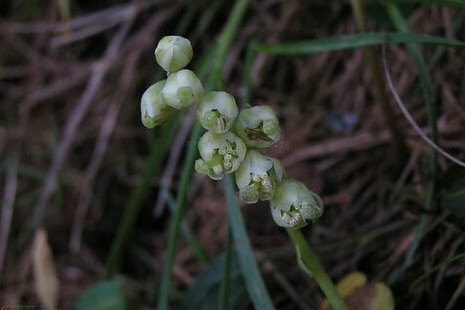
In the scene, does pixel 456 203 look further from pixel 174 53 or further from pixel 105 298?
pixel 105 298

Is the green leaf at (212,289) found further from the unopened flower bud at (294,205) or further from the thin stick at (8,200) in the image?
the thin stick at (8,200)

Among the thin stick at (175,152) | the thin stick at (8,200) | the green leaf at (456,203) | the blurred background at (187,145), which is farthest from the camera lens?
the thin stick at (8,200)

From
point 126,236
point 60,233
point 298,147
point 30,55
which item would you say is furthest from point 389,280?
point 30,55

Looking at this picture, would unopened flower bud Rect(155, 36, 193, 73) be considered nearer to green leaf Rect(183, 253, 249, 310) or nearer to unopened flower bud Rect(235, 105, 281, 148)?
unopened flower bud Rect(235, 105, 281, 148)

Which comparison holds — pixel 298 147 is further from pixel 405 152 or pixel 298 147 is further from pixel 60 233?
pixel 60 233

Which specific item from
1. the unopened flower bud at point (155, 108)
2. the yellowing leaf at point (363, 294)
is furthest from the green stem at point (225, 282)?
the unopened flower bud at point (155, 108)

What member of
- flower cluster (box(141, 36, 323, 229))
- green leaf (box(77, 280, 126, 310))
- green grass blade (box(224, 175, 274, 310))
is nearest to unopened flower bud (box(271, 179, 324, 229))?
flower cluster (box(141, 36, 323, 229))
